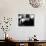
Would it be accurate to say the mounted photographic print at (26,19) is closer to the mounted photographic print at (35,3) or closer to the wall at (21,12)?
the wall at (21,12)

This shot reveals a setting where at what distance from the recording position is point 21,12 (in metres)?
4.78

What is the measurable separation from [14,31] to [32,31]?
2.24ft

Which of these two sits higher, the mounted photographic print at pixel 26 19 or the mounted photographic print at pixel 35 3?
the mounted photographic print at pixel 35 3

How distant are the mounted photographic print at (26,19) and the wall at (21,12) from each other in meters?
0.11

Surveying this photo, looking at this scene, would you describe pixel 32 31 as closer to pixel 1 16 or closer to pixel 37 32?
pixel 37 32

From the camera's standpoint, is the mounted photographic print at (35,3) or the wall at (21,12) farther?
the mounted photographic print at (35,3)

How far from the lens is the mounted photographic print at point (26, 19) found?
478 centimetres

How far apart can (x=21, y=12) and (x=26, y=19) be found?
0.33 meters

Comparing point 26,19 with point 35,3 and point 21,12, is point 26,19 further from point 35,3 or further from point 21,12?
point 35,3

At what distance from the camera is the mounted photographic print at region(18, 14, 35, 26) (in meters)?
4.78

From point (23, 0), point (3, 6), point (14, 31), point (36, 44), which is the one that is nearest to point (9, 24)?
point (14, 31)

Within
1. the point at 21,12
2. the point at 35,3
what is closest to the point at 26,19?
the point at 21,12

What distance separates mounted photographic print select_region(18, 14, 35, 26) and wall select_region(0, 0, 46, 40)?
11 centimetres

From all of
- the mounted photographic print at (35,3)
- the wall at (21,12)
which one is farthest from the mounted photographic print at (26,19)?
the mounted photographic print at (35,3)
